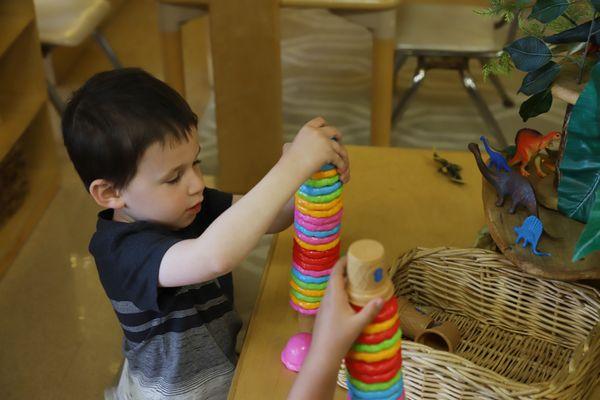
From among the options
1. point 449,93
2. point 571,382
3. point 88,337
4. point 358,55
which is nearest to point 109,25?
point 358,55

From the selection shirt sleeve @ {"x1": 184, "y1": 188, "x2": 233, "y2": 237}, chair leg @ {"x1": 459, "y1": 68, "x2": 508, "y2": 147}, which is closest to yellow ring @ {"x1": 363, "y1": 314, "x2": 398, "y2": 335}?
shirt sleeve @ {"x1": 184, "y1": 188, "x2": 233, "y2": 237}

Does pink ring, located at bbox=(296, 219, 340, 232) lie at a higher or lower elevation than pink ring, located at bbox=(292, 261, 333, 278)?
higher

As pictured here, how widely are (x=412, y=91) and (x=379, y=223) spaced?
1206 mm

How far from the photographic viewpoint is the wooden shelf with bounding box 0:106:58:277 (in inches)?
80.6

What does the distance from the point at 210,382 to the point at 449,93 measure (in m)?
1.84

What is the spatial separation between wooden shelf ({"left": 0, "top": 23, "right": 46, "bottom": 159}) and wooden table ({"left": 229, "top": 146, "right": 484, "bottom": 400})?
99cm

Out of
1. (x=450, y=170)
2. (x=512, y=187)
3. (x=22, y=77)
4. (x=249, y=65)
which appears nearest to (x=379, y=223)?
(x=450, y=170)

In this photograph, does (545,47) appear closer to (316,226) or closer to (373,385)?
(316,226)

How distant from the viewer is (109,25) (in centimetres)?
307

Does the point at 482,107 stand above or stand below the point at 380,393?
below

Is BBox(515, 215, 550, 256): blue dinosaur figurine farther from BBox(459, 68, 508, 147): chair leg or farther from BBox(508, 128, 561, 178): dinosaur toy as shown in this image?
BBox(459, 68, 508, 147): chair leg

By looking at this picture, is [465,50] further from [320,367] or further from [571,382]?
[320,367]

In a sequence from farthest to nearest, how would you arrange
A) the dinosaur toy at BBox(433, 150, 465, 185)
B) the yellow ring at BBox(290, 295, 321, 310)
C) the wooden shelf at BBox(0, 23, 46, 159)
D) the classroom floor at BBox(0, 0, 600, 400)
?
the wooden shelf at BBox(0, 23, 46, 159)
the classroom floor at BBox(0, 0, 600, 400)
the dinosaur toy at BBox(433, 150, 465, 185)
the yellow ring at BBox(290, 295, 321, 310)

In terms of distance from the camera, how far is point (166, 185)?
3.13 feet
